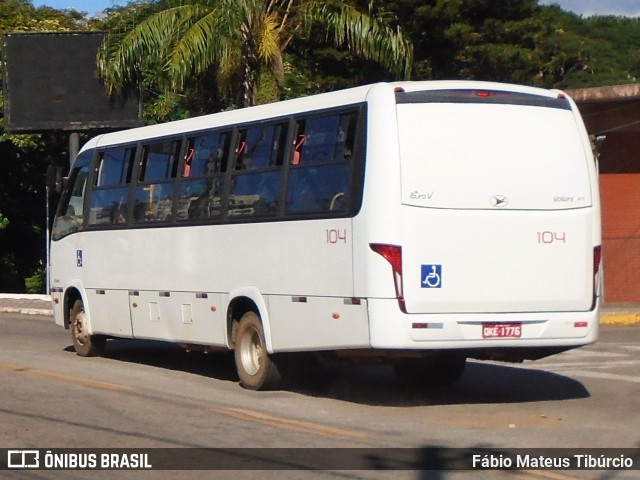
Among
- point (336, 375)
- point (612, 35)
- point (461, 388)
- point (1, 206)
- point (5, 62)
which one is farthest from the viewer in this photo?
point (612, 35)

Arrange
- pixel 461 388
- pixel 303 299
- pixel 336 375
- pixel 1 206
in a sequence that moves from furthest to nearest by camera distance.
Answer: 1. pixel 1 206
2. pixel 336 375
3. pixel 461 388
4. pixel 303 299

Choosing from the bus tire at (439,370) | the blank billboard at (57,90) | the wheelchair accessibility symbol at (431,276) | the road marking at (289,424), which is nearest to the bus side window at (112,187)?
the bus tire at (439,370)

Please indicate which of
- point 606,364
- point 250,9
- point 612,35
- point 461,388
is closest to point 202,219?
point 461,388

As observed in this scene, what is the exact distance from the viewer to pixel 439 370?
521 inches

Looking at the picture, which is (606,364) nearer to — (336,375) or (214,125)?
(336,375)

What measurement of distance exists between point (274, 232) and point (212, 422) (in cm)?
241

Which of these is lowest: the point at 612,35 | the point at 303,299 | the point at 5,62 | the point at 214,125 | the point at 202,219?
the point at 303,299

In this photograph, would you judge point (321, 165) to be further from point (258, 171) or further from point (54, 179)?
point (54, 179)

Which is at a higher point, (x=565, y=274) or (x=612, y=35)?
(x=612, y=35)

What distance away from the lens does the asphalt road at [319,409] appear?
9.59m

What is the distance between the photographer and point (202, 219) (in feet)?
44.9

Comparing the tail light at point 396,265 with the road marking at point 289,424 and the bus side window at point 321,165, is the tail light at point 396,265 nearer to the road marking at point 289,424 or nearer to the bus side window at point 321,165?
the bus side window at point 321,165

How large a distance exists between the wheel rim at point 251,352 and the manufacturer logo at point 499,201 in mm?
3179

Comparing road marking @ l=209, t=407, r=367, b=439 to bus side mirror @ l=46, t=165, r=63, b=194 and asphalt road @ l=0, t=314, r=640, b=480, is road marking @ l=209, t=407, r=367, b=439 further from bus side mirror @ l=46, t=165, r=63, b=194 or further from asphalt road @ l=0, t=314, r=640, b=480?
bus side mirror @ l=46, t=165, r=63, b=194
